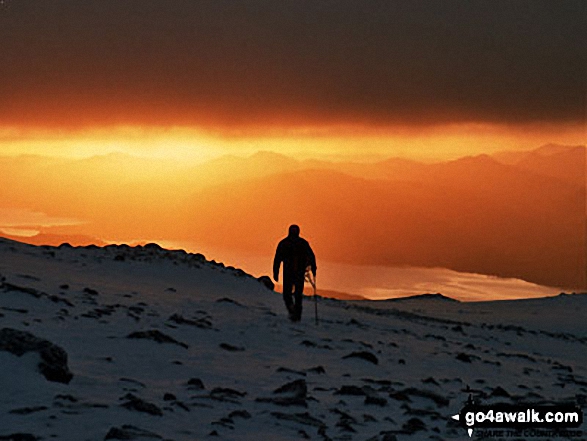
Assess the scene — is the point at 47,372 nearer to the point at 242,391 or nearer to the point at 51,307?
the point at 242,391

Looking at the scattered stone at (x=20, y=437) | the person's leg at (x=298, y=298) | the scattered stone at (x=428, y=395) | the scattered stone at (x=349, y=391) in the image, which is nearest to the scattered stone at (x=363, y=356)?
the scattered stone at (x=428, y=395)

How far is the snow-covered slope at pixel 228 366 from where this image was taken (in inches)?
422

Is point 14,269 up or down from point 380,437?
up

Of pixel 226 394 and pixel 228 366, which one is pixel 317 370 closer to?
pixel 228 366

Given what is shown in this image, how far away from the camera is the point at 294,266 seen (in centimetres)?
2244

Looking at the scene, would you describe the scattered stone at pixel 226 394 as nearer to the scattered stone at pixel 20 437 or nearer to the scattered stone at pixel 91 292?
the scattered stone at pixel 20 437

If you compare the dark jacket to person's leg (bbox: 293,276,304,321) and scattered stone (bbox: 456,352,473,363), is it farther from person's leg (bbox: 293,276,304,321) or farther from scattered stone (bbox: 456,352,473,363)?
scattered stone (bbox: 456,352,473,363)

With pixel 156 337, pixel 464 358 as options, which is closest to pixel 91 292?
pixel 156 337

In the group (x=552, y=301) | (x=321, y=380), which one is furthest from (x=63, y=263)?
(x=552, y=301)

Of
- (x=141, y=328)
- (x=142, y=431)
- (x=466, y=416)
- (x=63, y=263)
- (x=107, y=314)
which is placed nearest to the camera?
(x=142, y=431)

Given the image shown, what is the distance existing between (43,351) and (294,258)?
1129 cm

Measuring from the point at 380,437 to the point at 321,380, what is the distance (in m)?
3.90

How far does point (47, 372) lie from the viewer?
11531 millimetres

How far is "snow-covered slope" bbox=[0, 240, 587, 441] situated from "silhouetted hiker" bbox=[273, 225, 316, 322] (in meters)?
0.54
